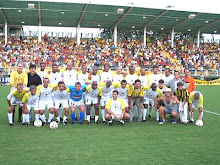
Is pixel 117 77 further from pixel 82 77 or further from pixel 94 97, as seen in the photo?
pixel 94 97

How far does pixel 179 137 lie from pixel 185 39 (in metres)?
32.2

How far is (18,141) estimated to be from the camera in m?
5.49

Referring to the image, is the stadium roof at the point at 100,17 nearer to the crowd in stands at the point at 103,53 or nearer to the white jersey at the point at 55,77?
the crowd in stands at the point at 103,53

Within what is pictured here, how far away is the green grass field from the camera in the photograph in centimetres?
443

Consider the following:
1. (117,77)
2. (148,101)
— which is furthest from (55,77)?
(148,101)

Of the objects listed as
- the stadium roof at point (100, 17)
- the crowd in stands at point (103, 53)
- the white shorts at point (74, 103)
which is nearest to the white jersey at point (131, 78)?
the white shorts at point (74, 103)

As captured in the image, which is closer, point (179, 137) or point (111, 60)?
point (179, 137)

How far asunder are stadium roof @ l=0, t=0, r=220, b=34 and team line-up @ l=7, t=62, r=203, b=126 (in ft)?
61.0

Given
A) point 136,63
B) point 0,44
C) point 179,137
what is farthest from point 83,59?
point 179,137

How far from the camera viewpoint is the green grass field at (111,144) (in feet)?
14.5

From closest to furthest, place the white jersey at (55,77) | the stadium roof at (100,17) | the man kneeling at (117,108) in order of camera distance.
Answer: the man kneeling at (117,108)
the white jersey at (55,77)
the stadium roof at (100,17)

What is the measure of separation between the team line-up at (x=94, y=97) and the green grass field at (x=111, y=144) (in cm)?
41

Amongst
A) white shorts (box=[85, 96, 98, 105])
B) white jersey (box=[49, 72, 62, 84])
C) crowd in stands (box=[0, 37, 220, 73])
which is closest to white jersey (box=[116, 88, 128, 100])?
white shorts (box=[85, 96, 98, 105])

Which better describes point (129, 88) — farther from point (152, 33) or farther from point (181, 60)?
point (152, 33)
